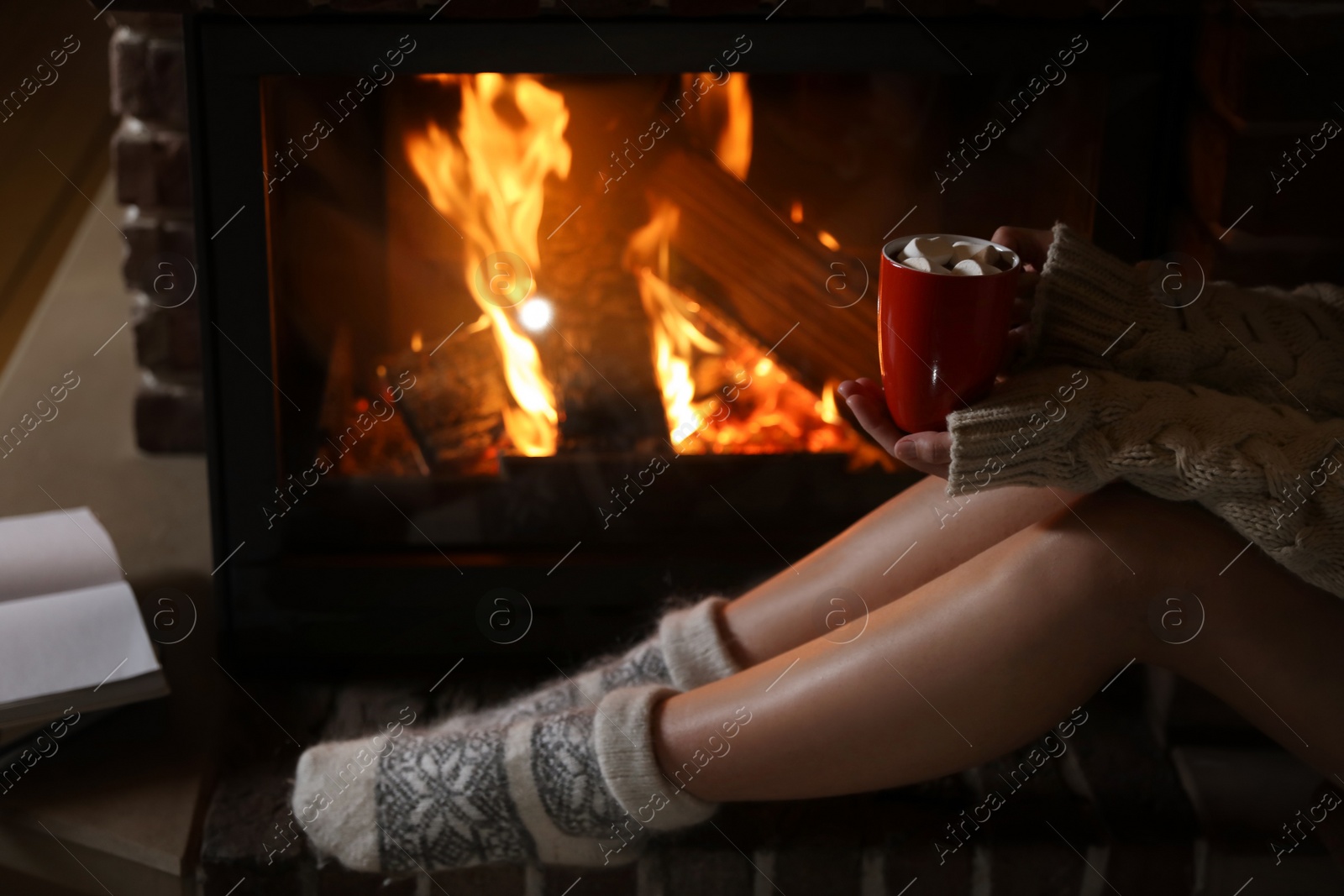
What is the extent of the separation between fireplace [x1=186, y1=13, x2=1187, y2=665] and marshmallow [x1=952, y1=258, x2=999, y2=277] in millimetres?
414

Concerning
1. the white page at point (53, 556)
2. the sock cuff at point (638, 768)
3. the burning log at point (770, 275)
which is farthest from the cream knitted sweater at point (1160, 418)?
the white page at point (53, 556)

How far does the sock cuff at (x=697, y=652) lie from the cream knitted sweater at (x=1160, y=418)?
0.31 meters

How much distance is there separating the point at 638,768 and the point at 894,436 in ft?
1.00

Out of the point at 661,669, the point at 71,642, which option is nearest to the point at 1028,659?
the point at 661,669

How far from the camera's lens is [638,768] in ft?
2.87

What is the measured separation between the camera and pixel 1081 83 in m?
1.12

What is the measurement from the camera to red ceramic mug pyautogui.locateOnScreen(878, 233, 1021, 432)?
2.36 ft

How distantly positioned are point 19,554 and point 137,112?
1.79ft

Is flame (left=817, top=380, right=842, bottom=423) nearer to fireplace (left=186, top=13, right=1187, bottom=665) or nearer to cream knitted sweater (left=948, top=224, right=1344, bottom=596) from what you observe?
fireplace (left=186, top=13, right=1187, bottom=665)

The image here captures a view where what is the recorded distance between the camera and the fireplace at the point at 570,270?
3.53ft

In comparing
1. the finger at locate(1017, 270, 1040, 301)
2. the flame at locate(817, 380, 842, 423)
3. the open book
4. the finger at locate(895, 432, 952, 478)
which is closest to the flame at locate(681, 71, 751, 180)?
the flame at locate(817, 380, 842, 423)

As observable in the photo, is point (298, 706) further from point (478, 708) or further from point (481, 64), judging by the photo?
point (481, 64)

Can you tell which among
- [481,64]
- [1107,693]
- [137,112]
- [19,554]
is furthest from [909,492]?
[137,112]

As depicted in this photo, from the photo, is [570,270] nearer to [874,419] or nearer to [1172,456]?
[874,419]
